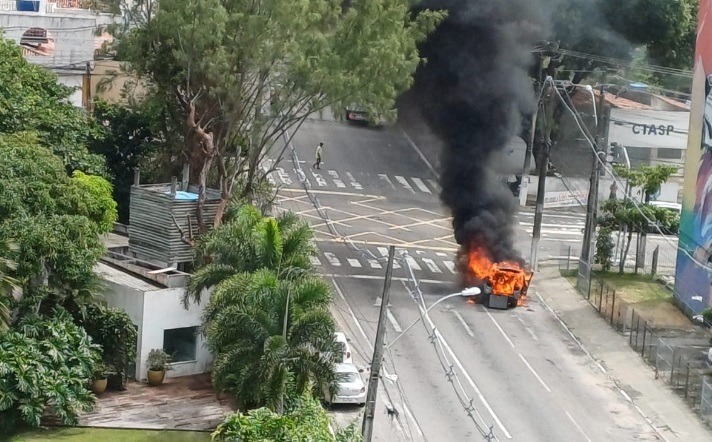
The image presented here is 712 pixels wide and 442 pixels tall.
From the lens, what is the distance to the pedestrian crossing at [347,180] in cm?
5978

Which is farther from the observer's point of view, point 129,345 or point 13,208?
point 129,345

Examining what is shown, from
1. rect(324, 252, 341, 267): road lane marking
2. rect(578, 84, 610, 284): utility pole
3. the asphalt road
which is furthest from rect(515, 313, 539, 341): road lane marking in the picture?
rect(324, 252, 341, 267): road lane marking

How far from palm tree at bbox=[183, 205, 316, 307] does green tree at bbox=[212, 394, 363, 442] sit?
5.70 m

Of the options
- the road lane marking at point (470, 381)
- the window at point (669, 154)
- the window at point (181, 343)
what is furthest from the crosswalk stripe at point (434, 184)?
the window at point (181, 343)

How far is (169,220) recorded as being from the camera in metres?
39.7

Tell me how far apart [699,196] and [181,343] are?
17990mm

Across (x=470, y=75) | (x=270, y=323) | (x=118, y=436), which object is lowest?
(x=118, y=436)

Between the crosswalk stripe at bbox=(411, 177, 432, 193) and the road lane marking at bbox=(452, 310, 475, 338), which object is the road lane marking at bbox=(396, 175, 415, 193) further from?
the road lane marking at bbox=(452, 310, 475, 338)

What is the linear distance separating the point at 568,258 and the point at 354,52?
1291 cm

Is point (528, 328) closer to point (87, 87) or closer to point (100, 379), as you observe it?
point (100, 379)

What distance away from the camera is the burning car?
4438 cm

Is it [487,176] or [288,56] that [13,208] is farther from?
[487,176]

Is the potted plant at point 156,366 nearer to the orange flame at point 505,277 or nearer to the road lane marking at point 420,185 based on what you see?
the orange flame at point 505,277

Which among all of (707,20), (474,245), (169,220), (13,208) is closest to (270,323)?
(13,208)
